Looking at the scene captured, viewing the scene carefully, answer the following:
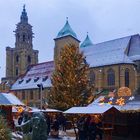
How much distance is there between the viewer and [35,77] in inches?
3354

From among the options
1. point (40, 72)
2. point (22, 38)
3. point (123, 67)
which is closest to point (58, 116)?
point (123, 67)

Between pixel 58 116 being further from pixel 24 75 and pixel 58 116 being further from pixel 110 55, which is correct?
pixel 24 75

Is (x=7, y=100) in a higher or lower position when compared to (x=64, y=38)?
lower

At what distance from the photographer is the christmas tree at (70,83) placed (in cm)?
3900

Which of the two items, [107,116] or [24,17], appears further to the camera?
[24,17]

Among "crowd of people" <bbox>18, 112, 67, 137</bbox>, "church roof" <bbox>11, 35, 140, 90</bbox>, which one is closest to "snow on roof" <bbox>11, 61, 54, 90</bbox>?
"church roof" <bbox>11, 35, 140, 90</bbox>

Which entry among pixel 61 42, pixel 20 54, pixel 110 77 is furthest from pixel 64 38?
pixel 20 54

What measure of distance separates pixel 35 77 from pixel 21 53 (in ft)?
45.0

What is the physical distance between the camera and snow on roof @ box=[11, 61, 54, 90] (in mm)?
80631

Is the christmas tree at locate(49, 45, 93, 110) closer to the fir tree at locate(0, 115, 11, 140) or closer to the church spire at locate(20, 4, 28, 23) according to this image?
the fir tree at locate(0, 115, 11, 140)

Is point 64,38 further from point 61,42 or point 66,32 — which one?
point 66,32

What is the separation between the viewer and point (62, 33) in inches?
2926

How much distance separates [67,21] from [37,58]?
94.1 feet

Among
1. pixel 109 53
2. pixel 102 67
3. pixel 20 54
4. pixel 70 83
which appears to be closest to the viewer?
pixel 70 83
